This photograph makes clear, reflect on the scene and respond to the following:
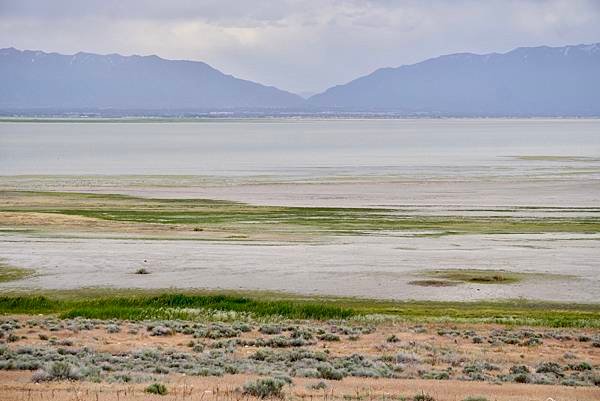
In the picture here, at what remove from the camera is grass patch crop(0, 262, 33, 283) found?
36844 mm

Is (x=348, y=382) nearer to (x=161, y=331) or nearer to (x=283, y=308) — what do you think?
(x=161, y=331)

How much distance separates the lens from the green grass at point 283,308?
29.8m

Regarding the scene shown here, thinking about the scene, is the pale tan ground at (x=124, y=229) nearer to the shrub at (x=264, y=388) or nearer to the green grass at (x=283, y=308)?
the green grass at (x=283, y=308)

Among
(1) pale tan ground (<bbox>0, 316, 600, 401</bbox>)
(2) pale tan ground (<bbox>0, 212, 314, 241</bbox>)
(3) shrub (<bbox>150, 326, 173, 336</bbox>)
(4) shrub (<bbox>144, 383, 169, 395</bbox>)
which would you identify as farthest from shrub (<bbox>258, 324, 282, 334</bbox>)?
(2) pale tan ground (<bbox>0, 212, 314, 241</bbox>)

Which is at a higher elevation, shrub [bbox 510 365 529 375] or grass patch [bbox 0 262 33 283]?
shrub [bbox 510 365 529 375]

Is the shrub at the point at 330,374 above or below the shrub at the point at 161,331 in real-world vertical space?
above

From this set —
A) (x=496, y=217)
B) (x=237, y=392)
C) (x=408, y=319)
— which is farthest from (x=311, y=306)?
(x=496, y=217)

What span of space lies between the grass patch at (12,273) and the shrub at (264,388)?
22545mm

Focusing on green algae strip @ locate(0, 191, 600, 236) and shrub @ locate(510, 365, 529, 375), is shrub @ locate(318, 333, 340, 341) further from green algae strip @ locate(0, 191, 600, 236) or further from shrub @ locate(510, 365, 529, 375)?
green algae strip @ locate(0, 191, 600, 236)

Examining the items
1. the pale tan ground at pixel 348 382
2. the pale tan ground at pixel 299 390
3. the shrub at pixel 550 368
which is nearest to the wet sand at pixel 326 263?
the pale tan ground at pixel 348 382

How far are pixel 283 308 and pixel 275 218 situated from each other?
28.1 m

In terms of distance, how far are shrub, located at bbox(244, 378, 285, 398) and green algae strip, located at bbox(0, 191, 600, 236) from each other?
35.5 meters

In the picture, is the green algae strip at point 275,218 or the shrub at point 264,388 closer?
the shrub at point 264,388

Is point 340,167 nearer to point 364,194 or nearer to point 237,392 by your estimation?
point 364,194
